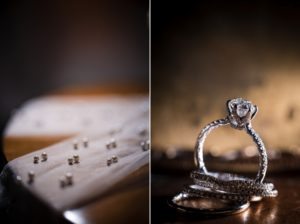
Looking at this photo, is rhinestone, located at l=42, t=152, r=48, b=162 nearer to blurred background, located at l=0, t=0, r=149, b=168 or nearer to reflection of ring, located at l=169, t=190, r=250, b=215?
blurred background, located at l=0, t=0, r=149, b=168

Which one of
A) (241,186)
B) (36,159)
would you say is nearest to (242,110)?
(241,186)

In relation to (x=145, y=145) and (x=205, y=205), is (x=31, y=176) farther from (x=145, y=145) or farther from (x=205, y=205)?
(x=205, y=205)

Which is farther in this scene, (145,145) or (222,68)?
(222,68)

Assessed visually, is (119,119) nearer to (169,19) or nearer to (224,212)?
(224,212)

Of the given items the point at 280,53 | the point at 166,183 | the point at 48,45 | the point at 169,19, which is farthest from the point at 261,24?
the point at 48,45

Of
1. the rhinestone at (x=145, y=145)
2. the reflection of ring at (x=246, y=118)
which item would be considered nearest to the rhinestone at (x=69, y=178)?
the rhinestone at (x=145, y=145)

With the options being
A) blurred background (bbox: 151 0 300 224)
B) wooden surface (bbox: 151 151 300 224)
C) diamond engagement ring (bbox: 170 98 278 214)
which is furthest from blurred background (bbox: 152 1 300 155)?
diamond engagement ring (bbox: 170 98 278 214)

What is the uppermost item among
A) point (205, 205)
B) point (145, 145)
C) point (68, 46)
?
point (68, 46)
